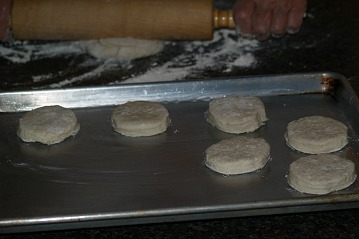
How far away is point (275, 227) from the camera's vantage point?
1684 millimetres

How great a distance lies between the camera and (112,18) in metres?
2.57

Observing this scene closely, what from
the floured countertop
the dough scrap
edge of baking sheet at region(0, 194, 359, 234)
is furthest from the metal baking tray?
the dough scrap

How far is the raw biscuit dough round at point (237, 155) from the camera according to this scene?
5.94ft

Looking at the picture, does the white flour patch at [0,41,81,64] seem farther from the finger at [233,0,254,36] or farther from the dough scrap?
the finger at [233,0,254,36]

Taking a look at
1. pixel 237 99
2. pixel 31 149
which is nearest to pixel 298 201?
pixel 237 99

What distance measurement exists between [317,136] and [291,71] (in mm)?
613

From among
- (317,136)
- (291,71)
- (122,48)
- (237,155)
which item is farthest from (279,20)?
(237,155)

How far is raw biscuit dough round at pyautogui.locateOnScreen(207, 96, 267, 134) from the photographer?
2010 mm

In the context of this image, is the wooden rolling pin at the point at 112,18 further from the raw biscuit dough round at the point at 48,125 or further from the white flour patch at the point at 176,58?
the raw biscuit dough round at the point at 48,125

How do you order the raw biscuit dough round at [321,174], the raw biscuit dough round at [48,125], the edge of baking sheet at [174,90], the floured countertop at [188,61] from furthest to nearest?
the floured countertop at [188,61] → the edge of baking sheet at [174,90] → the raw biscuit dough round at [48,125] → the raw biscuit dough round at [321,174]

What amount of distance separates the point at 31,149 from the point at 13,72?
2.07ft

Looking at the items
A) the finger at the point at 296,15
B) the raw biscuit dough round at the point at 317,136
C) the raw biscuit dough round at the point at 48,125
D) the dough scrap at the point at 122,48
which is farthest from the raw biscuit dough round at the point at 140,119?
the finger at the point at 296,15

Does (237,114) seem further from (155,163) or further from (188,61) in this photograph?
Result: (188,61)

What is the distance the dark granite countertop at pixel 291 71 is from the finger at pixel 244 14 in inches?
4.4
